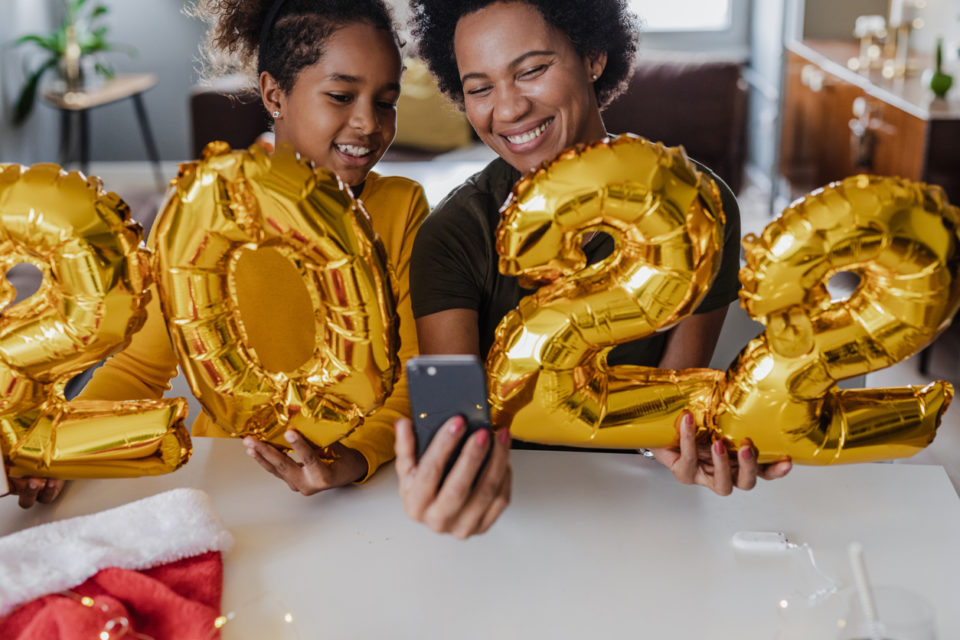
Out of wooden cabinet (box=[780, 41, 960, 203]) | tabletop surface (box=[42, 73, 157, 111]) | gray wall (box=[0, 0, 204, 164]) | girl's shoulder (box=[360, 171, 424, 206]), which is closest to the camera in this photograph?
girl's shoulder (box=[360, 171, 424, 206])

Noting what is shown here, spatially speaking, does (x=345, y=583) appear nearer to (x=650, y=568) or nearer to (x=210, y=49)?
(x=650, y=568)

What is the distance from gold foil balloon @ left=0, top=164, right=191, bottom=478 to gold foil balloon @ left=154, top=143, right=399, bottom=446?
0.13ft

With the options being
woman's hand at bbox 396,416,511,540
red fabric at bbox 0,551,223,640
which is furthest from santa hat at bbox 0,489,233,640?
woman's hand at bbox 396,416,511,540

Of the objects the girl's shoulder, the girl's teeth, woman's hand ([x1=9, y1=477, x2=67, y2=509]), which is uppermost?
the girl's teeth

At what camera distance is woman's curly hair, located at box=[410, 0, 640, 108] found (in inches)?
39.9

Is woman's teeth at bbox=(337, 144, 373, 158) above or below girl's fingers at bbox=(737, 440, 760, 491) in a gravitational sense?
above

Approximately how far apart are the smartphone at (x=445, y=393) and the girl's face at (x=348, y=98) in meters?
0.45

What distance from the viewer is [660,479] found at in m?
0.92

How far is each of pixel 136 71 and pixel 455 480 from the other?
4.80 meters

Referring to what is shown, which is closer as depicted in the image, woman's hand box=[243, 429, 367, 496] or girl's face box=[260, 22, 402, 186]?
woman's hand box=[243, 429, 367, 496]

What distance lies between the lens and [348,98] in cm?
105

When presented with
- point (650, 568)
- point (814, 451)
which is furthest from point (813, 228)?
point (650, 568)

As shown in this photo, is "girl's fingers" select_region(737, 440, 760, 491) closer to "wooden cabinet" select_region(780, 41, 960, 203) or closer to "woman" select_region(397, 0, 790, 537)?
"woman" select_region(397, 0, 790, 537)

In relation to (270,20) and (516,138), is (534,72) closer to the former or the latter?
(516,138)
